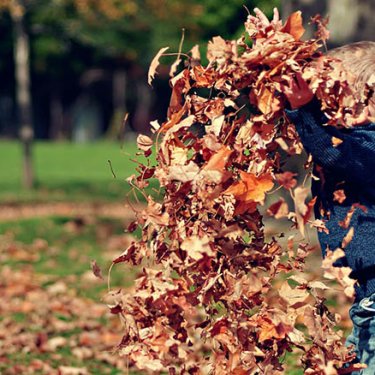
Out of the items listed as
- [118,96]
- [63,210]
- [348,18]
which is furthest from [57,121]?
[348,18]

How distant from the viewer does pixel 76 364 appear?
6066 mm

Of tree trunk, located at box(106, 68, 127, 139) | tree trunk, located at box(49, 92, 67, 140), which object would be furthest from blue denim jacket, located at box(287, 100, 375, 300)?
tree trunk, located at box(49, 92, 67, 140)

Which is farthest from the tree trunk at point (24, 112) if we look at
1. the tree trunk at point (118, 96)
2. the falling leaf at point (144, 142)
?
the tree trunk at point (118, 96)

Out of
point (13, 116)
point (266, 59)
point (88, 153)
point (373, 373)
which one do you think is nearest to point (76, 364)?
point (373, 373)

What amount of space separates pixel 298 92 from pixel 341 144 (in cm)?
25

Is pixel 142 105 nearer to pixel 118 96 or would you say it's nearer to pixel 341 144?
pixel 118 96

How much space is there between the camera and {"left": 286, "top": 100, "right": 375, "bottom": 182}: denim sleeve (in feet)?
10.1

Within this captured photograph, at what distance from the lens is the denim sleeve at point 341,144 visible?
3080mm

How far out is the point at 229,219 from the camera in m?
3.04

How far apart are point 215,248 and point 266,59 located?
0.61 metres

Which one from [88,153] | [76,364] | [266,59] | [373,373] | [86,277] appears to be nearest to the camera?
[266,59]

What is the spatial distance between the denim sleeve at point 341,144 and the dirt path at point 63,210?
40.4 feet

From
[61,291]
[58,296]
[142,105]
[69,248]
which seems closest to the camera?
[58,296]

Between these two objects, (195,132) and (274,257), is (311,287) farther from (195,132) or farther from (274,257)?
(195,132)
